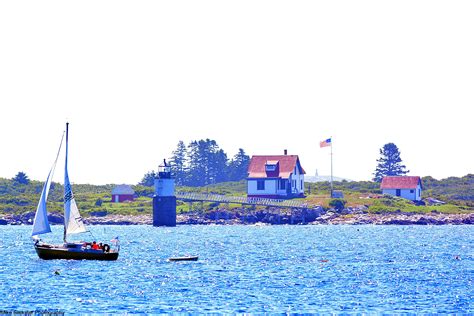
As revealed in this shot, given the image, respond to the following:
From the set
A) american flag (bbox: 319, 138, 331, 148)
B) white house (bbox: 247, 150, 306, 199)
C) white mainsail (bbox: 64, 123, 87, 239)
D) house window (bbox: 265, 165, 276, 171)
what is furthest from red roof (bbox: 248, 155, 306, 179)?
white mainsail (bbox: 64, 123, 87, 239)

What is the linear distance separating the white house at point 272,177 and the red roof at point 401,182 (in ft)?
74.9

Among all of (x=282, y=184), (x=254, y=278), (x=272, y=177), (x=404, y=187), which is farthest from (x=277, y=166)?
(x=254, y=278)

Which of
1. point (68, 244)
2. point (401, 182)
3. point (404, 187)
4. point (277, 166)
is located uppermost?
point (277, 166)

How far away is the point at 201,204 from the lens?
7466 inches

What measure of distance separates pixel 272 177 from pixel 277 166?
2665 millimetres

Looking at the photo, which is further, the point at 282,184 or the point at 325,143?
the point at 282,184

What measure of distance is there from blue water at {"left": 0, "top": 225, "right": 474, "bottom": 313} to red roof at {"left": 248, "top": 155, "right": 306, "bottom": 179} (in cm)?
5210

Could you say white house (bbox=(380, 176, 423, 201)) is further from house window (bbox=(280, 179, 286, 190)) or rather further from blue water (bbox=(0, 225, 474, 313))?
blue water (bbox=(0, 225, 474, 313))

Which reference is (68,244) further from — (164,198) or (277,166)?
(277,166)

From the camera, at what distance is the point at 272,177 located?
588 feet

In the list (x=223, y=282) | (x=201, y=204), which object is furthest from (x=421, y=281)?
(x=201, y=204)

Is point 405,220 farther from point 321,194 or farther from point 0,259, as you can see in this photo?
point 0,259

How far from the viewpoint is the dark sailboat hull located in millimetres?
89312

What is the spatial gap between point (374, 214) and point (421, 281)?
106m
